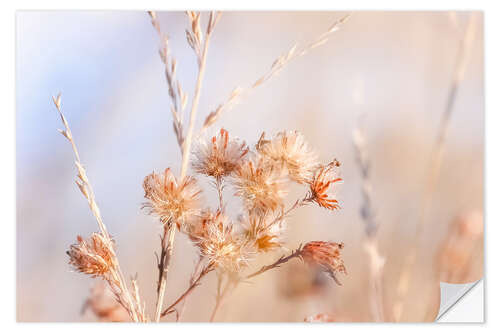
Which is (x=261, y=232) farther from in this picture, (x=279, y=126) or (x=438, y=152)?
(x=438, y=152)

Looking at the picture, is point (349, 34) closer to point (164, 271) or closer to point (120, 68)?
point (120, 68)

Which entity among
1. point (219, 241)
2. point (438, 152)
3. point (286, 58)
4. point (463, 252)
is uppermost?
point (286, 58)

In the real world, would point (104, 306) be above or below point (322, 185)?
below

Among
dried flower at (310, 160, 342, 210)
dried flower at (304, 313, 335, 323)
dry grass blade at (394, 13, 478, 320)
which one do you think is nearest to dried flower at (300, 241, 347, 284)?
dried flower at (310, 160, 342, 210)

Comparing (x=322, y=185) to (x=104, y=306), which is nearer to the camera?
(x=322, y=185)

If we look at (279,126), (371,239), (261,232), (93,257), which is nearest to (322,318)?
(371,239)

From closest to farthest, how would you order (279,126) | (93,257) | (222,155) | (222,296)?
(93,257)
(222,155)
(222,296)
(279,126)
